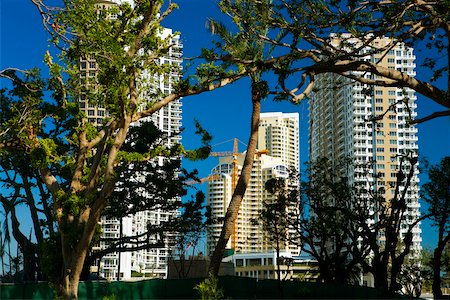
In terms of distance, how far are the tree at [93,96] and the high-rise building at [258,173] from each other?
59.8m

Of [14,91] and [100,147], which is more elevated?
[14,91]

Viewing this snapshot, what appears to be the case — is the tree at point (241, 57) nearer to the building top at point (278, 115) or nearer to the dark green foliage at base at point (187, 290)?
the dark green foliage at base at point (187, 290)

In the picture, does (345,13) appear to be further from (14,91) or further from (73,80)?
(14,91)

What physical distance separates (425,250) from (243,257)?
30.5 meters

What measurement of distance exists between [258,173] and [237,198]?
73.3 m

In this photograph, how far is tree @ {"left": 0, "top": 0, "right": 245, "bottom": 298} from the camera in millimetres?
16266

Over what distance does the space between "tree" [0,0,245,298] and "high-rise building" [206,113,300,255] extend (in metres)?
59.8

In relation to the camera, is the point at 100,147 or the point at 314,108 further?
the point at 314,108

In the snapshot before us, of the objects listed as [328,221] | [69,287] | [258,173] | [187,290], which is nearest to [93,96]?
[69,287]

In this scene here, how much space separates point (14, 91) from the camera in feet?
86.9

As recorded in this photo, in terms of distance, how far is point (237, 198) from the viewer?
48.1 feet

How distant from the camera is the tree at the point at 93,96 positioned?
1627 cm

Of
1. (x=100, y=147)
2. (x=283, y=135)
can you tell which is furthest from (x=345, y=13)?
(x=283, y=135)

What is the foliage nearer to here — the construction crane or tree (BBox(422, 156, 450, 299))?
tree (BBox(422, 156, 450, 299))
